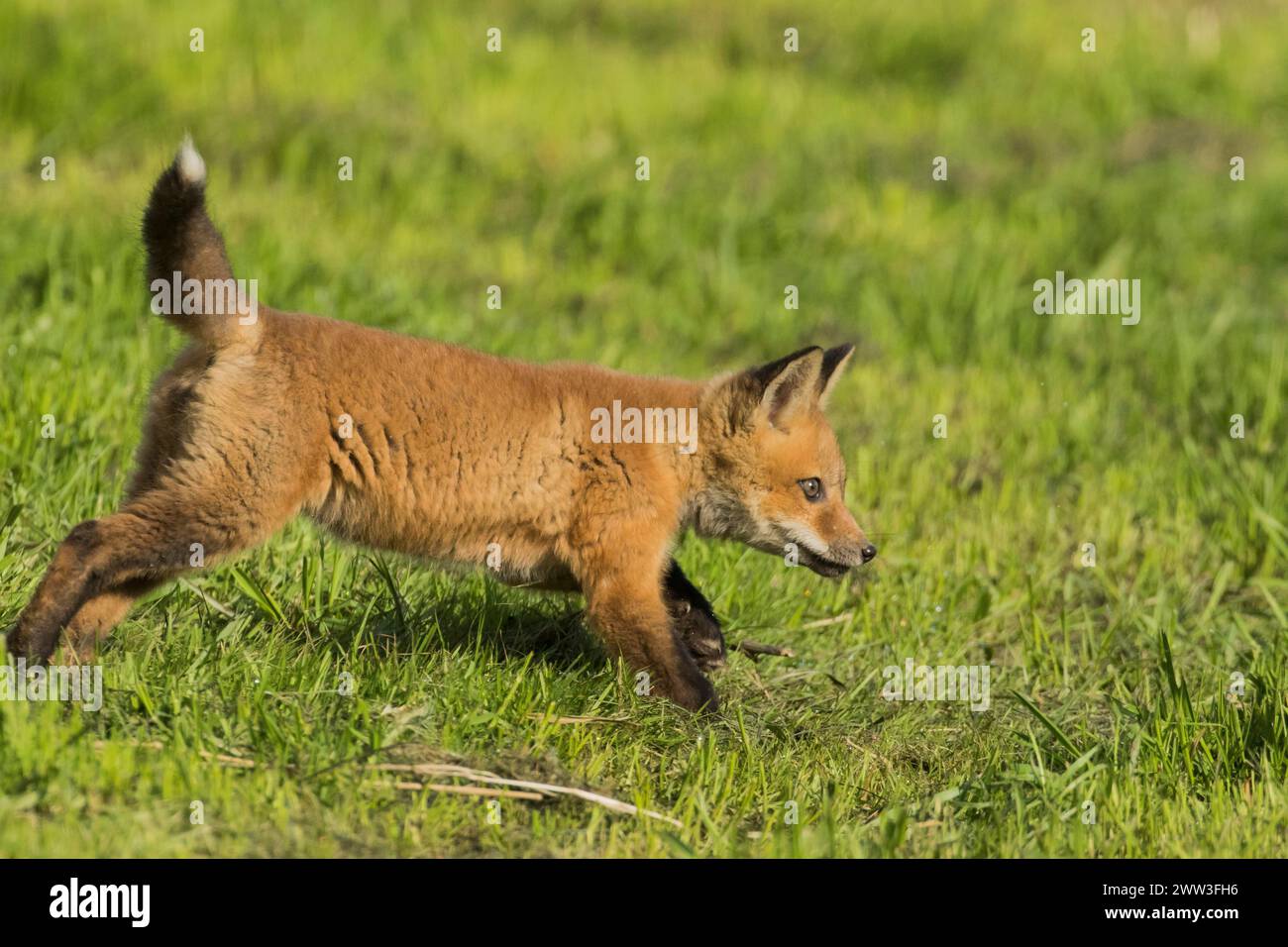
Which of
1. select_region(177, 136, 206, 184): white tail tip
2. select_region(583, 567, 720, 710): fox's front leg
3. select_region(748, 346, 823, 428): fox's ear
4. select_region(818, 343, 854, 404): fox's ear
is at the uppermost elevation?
select_region(177, 136, 206, 184): white tail tip

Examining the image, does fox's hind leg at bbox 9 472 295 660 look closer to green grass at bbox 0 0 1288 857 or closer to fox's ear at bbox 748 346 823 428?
green grass at bbox 0 0 1288 857

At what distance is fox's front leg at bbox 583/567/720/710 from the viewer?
18.6 ft

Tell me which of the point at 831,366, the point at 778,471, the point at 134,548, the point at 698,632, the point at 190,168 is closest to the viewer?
the point at 134,548

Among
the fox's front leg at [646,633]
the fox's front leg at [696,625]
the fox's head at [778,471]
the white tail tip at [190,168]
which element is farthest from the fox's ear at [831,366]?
the white tail tip at [190,168]

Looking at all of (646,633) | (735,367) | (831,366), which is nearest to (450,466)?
(646,633)

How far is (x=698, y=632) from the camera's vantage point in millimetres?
6168

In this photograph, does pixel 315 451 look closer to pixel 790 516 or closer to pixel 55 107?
pixel 790 516

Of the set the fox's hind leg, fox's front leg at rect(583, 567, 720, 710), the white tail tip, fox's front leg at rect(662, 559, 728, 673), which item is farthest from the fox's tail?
fox's front leg at rect(662, 559, 728, 673)

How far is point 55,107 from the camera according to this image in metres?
11.0

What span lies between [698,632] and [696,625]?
31 mm

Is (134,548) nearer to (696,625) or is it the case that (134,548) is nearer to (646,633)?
(646,633)

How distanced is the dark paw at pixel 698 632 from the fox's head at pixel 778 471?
0.46 meters

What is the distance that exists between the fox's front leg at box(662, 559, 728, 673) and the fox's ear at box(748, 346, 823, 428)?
0.78 meters
